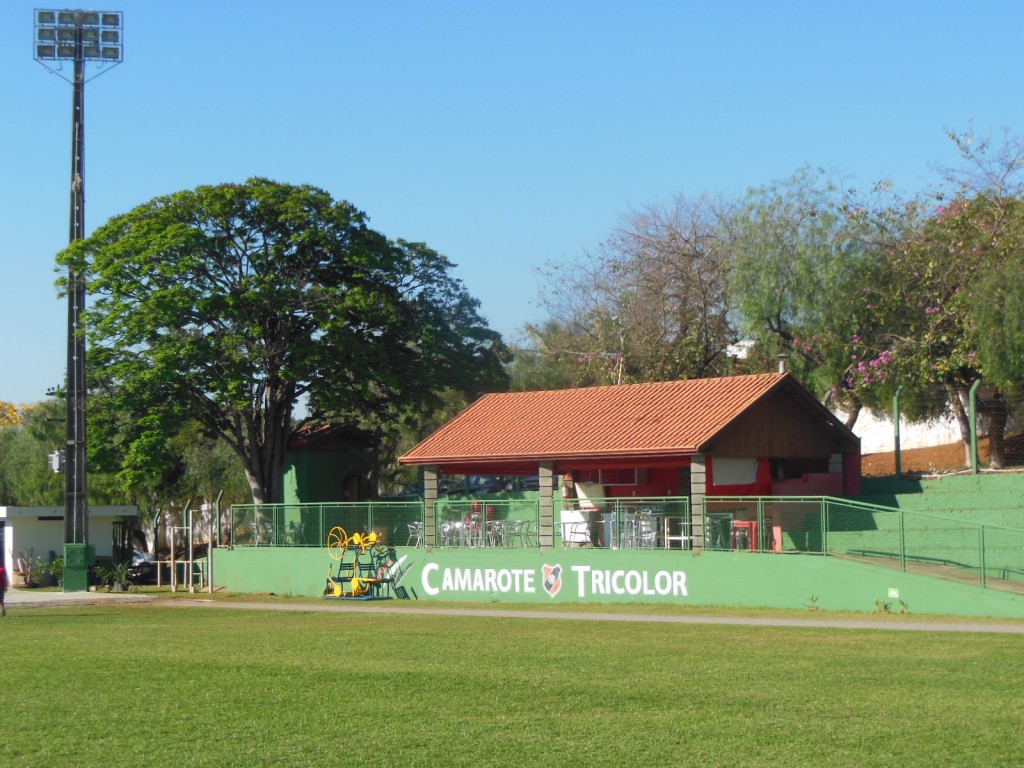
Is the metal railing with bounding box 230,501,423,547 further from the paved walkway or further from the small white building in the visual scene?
the small white building

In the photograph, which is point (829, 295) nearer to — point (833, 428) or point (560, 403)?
point (833, 428)

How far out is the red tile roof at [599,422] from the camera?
27.7m

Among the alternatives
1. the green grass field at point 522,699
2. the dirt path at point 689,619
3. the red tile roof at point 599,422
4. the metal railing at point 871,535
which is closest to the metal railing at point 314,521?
the red tile roof at point 599,422

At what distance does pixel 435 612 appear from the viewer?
995 inches

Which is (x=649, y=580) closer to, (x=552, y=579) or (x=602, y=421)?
(x=552, y=579)

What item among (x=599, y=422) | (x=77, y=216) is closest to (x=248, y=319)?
(x=77, y=216)

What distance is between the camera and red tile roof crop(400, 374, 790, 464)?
27.7 meters

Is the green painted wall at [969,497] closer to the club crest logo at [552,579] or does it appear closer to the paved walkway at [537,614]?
the paved walkway at [537,614]

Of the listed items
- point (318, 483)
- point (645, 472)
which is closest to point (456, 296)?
point (318, 483)

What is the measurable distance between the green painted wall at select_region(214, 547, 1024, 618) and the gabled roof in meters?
2.47

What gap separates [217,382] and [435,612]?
14353mm

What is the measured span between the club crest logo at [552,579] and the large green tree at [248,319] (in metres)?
11.8

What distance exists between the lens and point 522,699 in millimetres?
11695

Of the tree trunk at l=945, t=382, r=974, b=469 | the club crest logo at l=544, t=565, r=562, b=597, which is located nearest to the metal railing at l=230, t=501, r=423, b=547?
the club crest logo at l=544, t=565, r=562, b=597
